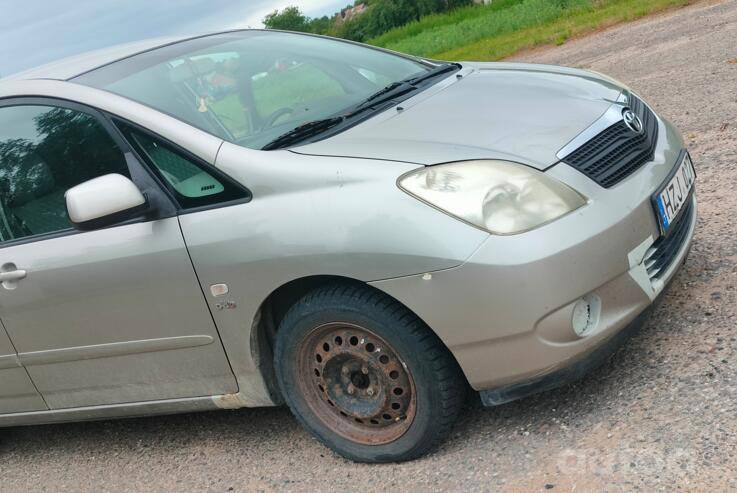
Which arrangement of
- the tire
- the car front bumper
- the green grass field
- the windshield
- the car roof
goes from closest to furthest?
1. the car front bumper
2. the tire
3. the windshield
4. the car roof
5. the green grass field

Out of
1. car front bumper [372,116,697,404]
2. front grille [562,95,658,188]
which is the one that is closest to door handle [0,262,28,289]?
car front bumper [372,116,697,404]

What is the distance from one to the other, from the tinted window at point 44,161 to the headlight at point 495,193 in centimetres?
127

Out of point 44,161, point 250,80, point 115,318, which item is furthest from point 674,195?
point 44,161

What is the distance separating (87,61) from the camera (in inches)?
147

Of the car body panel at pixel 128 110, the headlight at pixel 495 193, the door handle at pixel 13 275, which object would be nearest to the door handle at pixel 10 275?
the door handle at pixel 13 275

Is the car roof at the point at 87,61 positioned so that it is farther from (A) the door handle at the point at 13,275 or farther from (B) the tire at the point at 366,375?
(B) the tire at the point at 366,375

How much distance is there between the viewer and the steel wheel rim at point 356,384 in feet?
9.56

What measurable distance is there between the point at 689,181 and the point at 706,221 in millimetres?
1060

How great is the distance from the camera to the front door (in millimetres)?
3141

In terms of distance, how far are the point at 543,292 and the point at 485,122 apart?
2.48 feet

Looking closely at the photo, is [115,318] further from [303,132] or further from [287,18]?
[287,18]

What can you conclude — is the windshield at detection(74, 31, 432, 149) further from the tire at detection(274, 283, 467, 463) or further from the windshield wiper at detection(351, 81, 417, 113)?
the tire at detection(274, 283, 467, 463)

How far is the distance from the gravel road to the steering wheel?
1.34 meters

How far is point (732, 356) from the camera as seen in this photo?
2990 mm
